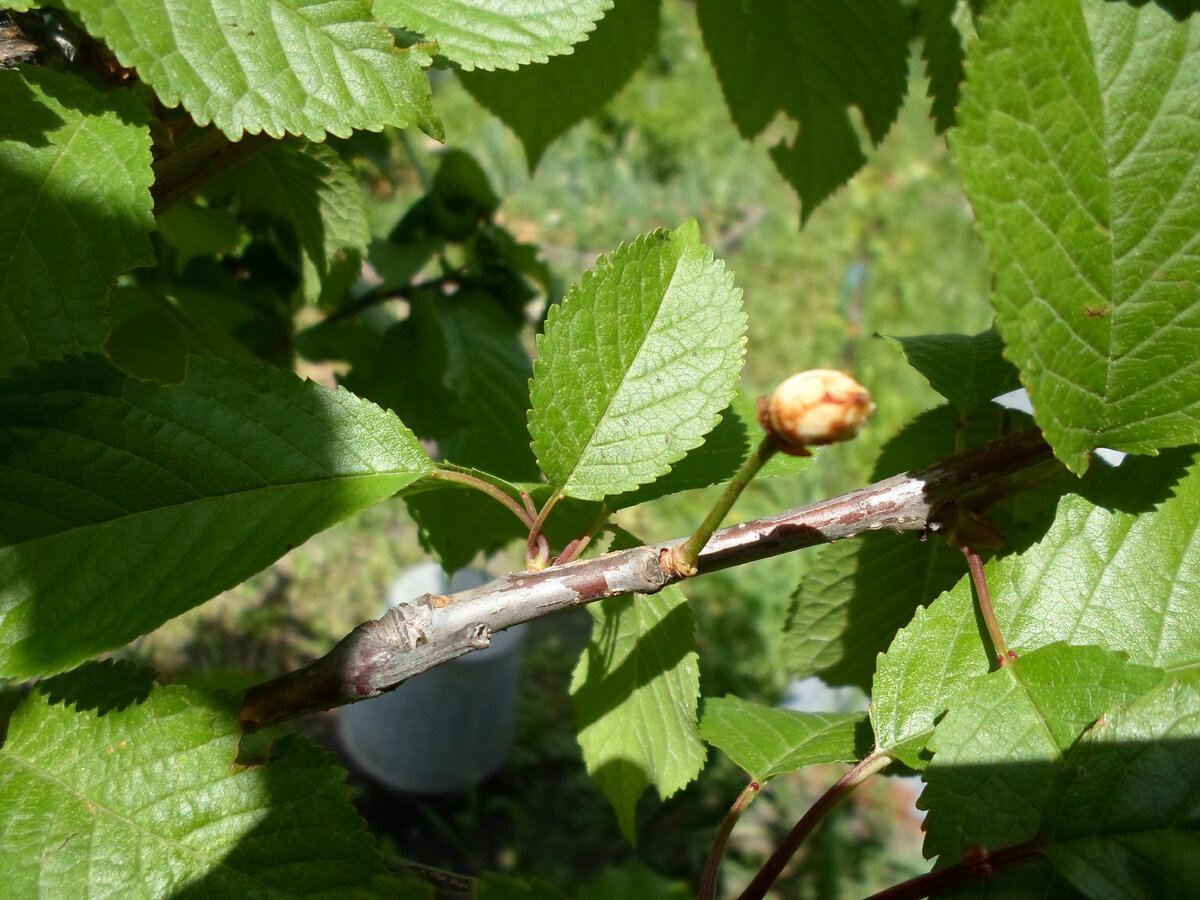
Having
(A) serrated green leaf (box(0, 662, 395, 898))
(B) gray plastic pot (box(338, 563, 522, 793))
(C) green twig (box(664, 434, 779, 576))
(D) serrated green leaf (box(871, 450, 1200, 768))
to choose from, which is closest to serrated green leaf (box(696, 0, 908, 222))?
(D) serrated green leaf (box(871, 450, 1200, 768))

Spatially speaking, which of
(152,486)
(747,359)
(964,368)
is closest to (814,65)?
(964,368)

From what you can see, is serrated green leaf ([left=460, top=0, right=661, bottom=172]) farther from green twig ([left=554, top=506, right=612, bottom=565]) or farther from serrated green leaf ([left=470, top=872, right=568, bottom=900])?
serrated green leaf ([left=470, top=872, right=568, bottom=900])

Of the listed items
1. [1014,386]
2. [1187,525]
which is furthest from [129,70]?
[1187,525]

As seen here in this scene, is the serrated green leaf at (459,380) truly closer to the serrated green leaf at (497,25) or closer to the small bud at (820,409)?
the serrated green leaf at (497,25)

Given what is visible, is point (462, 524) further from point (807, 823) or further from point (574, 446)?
point (807, 823)

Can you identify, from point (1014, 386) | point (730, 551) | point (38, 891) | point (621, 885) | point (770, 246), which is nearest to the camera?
point (621, 885)

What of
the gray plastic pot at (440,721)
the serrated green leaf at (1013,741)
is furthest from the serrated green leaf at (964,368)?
the gray plastic pot at (440,721)

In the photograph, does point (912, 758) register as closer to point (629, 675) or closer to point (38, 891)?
point (629, 675)
